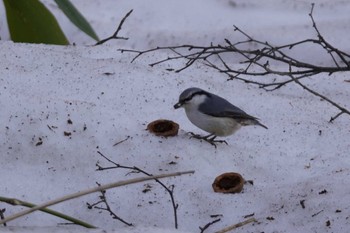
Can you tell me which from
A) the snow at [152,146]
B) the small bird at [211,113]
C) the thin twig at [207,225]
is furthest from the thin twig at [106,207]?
the small bird at [211,113]

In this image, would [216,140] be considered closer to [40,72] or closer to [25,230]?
[40,72]

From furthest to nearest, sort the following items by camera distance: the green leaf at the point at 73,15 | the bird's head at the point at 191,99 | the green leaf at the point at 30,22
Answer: the bird's head at the point at 191,99 < the green leaf at the point at 30,22 < the green leaf at the point at 73,15

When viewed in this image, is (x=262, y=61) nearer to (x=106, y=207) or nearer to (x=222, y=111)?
(x=222, y=111)

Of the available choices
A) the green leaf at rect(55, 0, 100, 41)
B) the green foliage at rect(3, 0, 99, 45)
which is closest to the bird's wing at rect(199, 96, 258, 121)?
the green foliage at rect(3, 0, 99, 45)

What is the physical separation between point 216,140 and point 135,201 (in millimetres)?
694

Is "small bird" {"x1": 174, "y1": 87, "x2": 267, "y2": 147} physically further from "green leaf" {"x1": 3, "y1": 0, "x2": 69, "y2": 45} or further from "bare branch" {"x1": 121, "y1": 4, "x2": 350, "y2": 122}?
"green leaf" {"x1": 3, "y1": 0, "x2": 69, "y2": 45}

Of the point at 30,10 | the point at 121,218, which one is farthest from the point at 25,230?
the point at 30,10

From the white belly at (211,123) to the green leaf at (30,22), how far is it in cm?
76

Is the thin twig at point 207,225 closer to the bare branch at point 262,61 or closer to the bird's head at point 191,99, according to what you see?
the bare branch at point 262,61

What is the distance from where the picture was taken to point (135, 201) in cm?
296

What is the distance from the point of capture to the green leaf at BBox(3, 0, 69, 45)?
2.86 metres

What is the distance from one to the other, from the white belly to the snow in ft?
0.24

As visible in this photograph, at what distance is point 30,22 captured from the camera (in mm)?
2922

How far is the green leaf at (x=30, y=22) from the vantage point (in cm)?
286
